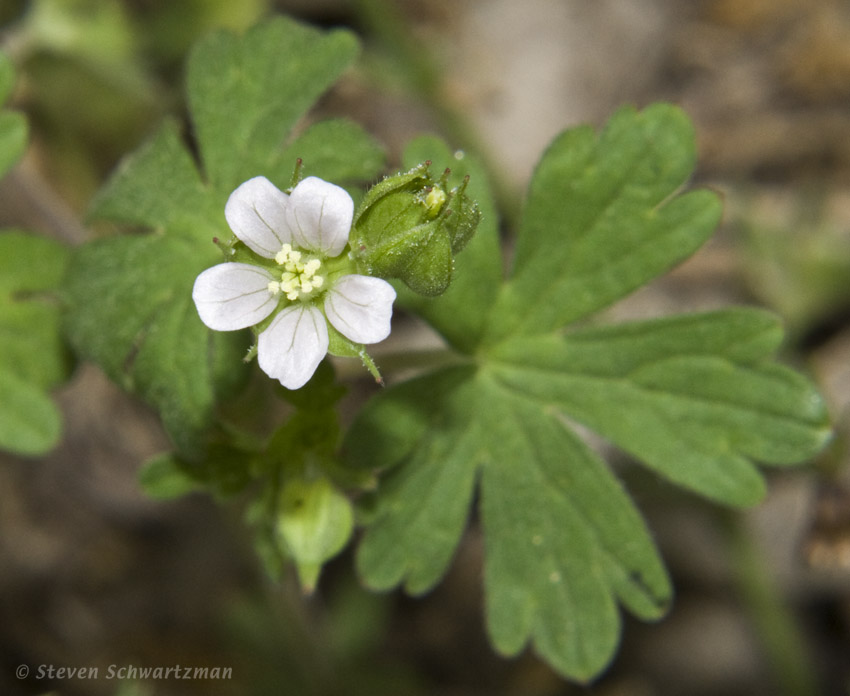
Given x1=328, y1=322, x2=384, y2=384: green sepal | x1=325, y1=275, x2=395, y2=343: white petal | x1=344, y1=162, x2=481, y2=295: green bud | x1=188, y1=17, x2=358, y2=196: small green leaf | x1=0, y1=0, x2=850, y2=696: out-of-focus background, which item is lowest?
x1=0, y1=0, x2=850, y2=696: out-of-focus background

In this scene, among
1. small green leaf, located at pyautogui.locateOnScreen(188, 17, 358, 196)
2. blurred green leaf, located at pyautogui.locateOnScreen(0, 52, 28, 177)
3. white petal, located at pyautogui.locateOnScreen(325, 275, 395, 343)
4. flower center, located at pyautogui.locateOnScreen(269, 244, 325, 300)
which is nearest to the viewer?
white petal, located at pyautogui.locateOnScreen(325, 275, 395, 343)

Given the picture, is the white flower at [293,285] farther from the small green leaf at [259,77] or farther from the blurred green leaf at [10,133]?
the blurred green leaf at [10,133]

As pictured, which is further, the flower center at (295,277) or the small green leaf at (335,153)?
the small green leaf at (335,153)

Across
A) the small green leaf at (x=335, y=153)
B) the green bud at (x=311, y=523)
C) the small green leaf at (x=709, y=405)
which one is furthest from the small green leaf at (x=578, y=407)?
the small green leaf at (x=335, y=153)

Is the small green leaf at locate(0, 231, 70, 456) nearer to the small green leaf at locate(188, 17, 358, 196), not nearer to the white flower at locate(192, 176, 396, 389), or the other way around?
the small green leaf at locate(188, 17, 358, 196)


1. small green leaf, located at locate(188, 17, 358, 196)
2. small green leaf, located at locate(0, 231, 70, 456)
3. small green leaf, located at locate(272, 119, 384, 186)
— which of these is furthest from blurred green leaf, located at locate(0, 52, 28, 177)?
small green leaf, located at locate(272, 119, 384, 186)

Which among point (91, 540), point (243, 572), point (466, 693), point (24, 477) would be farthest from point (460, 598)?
point (24, 477)

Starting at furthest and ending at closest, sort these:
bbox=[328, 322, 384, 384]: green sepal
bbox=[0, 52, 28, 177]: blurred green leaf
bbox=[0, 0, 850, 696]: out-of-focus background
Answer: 1. bbox=[0, 0, 850, 696]: out-of-focus background
2. bbox=[0, 52, 28, 177]: blurred green leaf
3. bbox=[328, 322, 384, 384]: green sepal

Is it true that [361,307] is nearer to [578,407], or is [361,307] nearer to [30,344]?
[578,407]
